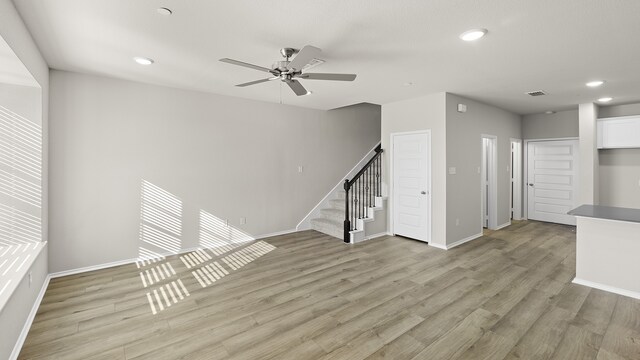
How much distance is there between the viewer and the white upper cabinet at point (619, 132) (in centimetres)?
541

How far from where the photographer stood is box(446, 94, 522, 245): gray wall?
16.6 ft

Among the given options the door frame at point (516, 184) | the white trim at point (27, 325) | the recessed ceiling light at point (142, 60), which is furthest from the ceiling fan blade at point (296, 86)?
the door frame at point (516, 184)

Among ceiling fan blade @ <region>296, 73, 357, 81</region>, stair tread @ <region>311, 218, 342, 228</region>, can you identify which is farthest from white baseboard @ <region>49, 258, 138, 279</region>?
ceiling fan blade @ <region>296, 73, 357, 81</region>

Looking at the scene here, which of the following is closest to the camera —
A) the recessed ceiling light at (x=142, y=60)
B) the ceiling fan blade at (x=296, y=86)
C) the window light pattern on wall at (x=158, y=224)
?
the ceiling fan blade at (x=296, y=86)

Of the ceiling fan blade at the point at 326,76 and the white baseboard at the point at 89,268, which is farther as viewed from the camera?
the white baseboard at the point at 89,268

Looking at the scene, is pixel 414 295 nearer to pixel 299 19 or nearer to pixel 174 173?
pixel 299 19

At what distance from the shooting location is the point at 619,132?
5.57 m

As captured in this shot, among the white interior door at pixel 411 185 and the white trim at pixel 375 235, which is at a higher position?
the white interior door at pixel 411 185

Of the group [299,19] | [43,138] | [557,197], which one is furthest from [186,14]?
[557,197]

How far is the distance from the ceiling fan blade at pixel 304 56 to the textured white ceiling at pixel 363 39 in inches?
11.6

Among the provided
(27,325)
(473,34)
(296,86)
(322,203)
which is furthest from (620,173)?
(27,325)

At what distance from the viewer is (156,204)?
447 cm

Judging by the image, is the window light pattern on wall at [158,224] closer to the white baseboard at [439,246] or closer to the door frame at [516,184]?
the white baseboard at [439,246]

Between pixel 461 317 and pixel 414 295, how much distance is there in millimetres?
548
